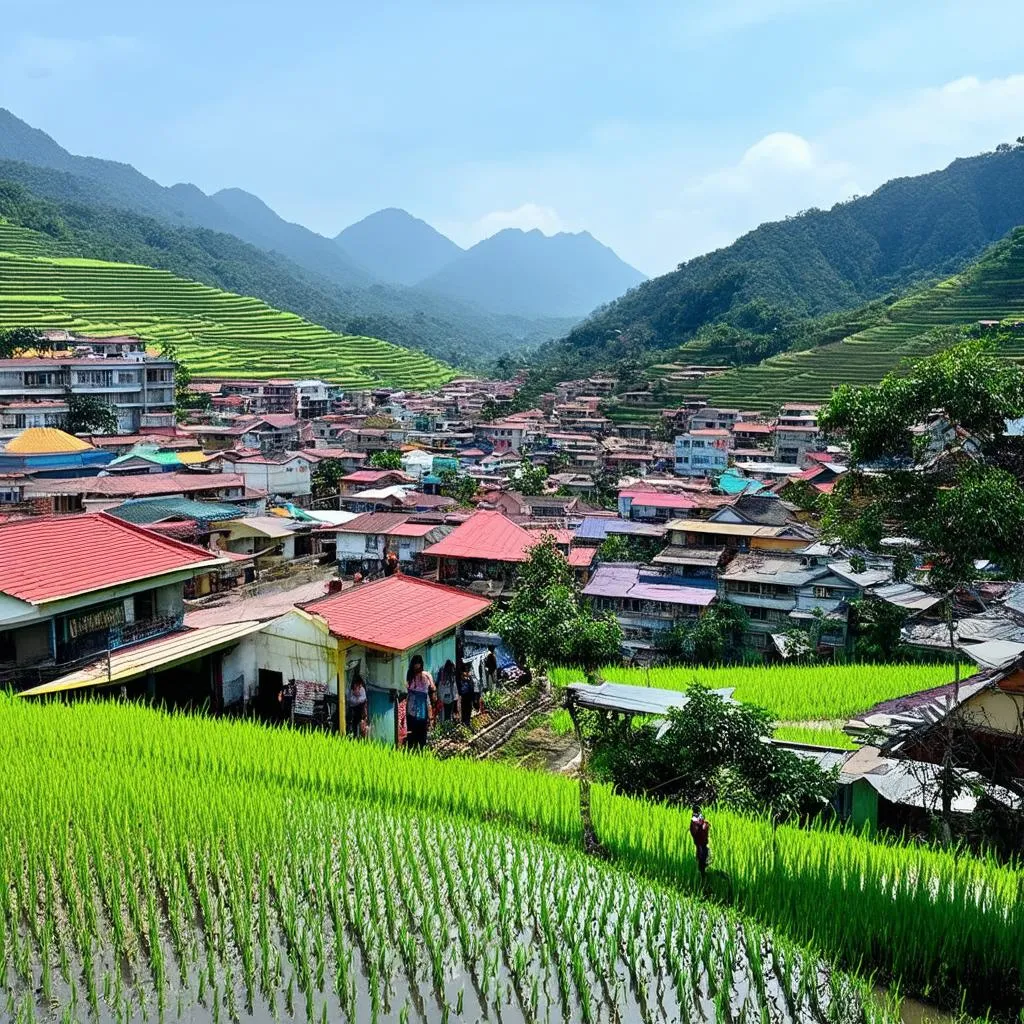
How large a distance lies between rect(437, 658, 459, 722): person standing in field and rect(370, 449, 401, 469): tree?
40346mm

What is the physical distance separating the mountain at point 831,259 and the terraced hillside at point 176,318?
28917 mm

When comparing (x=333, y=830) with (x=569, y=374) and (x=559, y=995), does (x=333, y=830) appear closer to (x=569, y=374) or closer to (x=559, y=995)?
(x=559, y=995)

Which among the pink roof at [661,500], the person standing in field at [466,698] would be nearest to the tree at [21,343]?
the pink roof at [661,500]

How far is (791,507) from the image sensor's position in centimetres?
3588

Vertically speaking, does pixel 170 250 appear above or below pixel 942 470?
above

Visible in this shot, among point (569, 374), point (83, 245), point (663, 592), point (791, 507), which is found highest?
point (83, 245)

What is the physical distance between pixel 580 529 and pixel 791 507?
911 cm

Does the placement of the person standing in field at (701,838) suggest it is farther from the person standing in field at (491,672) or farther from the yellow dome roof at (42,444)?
the yellow dome roof at (42,444)

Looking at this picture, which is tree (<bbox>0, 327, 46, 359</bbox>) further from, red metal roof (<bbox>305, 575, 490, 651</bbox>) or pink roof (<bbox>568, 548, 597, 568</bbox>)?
red metal roof (<bbox>305, 575, 490, 651</bbox>)

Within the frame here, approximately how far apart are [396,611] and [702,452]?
46525 millimetres

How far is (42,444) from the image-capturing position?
39.5 meters

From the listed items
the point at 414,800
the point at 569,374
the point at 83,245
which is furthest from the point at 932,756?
the point at 83,245

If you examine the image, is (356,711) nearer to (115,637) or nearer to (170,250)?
(115,637)

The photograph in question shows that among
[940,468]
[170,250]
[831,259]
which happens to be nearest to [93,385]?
[940,468]
